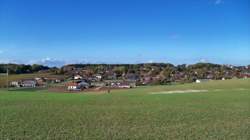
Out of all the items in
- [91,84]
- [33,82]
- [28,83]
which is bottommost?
[91,84]

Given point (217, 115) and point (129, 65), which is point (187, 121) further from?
point (129, 65)

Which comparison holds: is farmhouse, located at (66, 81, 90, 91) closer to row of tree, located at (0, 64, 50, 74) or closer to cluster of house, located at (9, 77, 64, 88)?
cluster of house, located at (9, 77, 64, 88)

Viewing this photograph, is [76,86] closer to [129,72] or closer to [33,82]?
[33,82]

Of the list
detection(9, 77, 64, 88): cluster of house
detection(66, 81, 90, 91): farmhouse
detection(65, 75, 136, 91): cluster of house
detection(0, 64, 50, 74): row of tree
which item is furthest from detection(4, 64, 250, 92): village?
detection(66, 81, 90, 91): farmhouse

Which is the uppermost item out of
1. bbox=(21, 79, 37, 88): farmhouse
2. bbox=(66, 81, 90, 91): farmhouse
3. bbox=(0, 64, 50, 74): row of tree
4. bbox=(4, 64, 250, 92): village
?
bbox=(0, 64, 50, 74): row of tree

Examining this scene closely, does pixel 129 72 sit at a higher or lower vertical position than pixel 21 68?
lower

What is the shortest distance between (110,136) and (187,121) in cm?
406

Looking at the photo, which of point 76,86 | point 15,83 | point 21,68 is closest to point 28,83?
point 15,83

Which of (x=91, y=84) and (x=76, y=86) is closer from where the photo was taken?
(x=76, y=86)

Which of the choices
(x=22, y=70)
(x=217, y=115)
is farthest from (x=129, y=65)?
(x=217, y=115)

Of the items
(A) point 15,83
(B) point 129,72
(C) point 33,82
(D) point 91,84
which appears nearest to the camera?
(D) point 91,84

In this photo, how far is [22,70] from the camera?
123312mm

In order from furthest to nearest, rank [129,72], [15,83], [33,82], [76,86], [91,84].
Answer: [129,72]
[33,82]
[15,83]
[91,84]
[76,86]

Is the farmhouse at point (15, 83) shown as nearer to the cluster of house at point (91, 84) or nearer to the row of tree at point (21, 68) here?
the cluster of house at point (91, 84)
